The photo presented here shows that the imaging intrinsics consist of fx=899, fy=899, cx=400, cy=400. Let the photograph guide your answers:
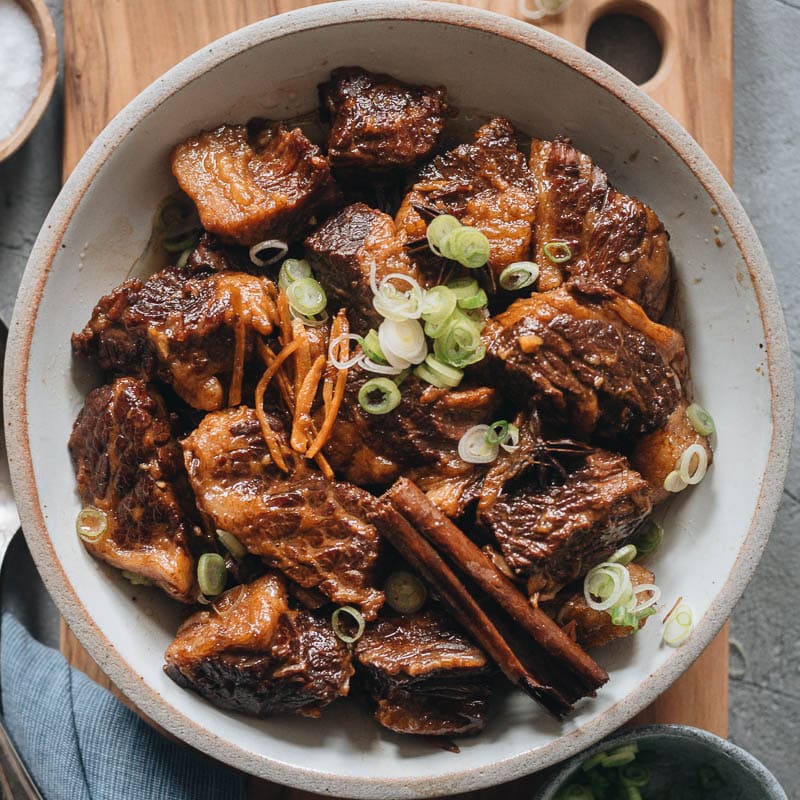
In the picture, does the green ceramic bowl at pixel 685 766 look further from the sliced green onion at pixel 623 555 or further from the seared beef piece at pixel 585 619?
the sliced green onion at pixel 623 555

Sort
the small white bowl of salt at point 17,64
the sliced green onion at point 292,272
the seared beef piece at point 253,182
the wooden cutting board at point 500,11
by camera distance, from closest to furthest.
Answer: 1. the seared beef piece at point 253,182
2. the sliced green onion at point 292,272
3. the wooden cutting board at point 500,11
4. the small white bowl of salt at point 17,64

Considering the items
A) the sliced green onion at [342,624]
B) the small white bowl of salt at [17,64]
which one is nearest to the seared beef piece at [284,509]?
the sliced green onion at [342,624]

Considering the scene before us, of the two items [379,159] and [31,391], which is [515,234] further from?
[31,391]

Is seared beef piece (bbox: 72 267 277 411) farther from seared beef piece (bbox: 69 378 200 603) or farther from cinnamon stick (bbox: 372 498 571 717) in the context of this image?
cinnamon stick (bbox: 372 498 571 717)

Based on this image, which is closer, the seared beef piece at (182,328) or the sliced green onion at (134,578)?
the seared beef piece at (182,328)

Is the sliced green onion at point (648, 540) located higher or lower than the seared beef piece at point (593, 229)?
lower

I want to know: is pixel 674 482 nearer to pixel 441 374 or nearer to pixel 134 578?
pixel 441 374

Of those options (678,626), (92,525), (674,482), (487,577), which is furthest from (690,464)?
(92,525)
